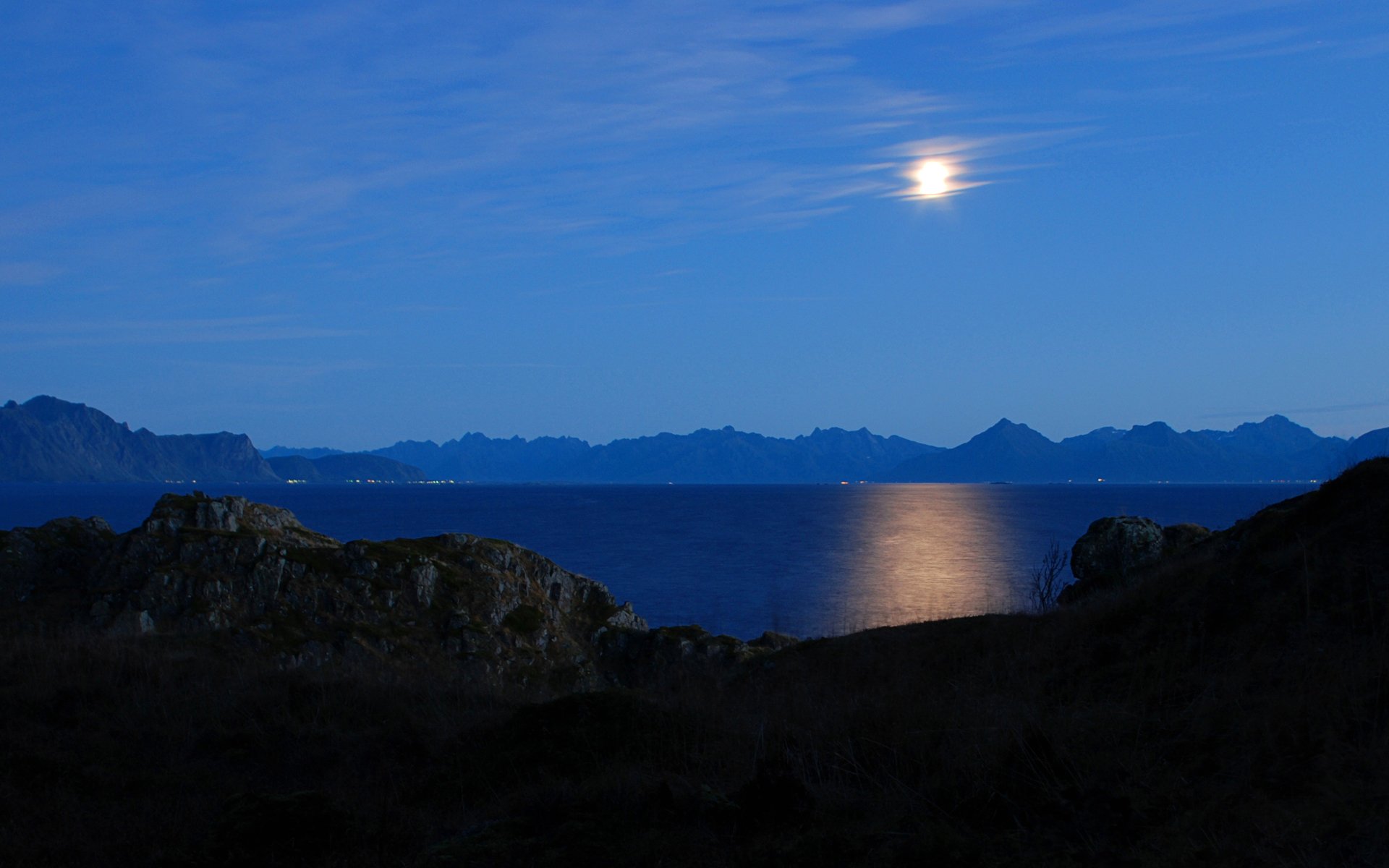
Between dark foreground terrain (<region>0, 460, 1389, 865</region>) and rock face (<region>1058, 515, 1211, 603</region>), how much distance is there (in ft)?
68.4

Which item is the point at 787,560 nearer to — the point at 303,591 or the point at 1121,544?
the point at 303,591

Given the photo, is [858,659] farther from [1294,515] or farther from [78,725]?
[78,725]

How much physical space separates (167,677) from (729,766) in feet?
28.0

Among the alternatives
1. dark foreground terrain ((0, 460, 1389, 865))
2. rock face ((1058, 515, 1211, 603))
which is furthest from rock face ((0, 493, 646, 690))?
dark foreground terrain ((0, 460, 1389, 865))

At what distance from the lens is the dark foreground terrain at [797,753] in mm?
6957

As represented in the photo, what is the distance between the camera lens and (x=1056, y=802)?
7234mm

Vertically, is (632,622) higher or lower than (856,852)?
lower

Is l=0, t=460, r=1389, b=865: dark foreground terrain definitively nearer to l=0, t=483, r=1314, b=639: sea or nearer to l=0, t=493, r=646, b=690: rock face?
l=0, t=483, r=1314, b=639: sea

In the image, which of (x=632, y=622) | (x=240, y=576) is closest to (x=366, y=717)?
(x=240, y=576)

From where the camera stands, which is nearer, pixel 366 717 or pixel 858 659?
pixel 366 717

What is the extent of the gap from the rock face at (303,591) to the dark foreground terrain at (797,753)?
36.1 metres

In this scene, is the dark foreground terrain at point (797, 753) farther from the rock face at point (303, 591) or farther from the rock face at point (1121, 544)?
the rock face at point (303, 591)

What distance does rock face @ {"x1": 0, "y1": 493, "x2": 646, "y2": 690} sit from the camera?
49.1 meters

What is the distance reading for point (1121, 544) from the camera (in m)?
35.2
